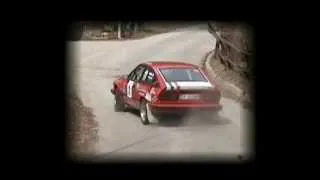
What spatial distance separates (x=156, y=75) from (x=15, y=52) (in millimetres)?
1660

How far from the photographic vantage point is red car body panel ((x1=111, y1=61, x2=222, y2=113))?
324 inches

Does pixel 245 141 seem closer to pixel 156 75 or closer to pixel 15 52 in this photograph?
pixel 156 75

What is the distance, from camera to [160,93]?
830 centimetres

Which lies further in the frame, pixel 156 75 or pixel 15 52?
pixel 156 75

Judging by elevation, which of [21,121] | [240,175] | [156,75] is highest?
[156,75]

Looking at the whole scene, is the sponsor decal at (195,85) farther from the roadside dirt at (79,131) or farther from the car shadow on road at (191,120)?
the roadside dirt at (79,131)

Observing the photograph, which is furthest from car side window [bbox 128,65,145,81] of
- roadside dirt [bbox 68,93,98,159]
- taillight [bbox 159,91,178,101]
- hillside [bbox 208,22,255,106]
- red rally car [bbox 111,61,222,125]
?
hillside [bbox 208,22,255,106]

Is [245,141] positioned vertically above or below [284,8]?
below

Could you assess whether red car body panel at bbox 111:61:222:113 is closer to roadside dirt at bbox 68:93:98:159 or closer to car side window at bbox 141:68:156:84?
car side window at bbox 141:68:156:84

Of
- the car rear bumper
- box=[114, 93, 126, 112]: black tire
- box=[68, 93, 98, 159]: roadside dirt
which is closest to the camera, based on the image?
box=[68, 93, 98, 159]: roadside dirt

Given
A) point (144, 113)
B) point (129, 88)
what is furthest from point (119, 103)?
point (144, 113)

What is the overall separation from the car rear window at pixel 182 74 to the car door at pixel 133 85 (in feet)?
1.04

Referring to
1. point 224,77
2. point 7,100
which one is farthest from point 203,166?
point 7,100

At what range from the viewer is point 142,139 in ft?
26.5
